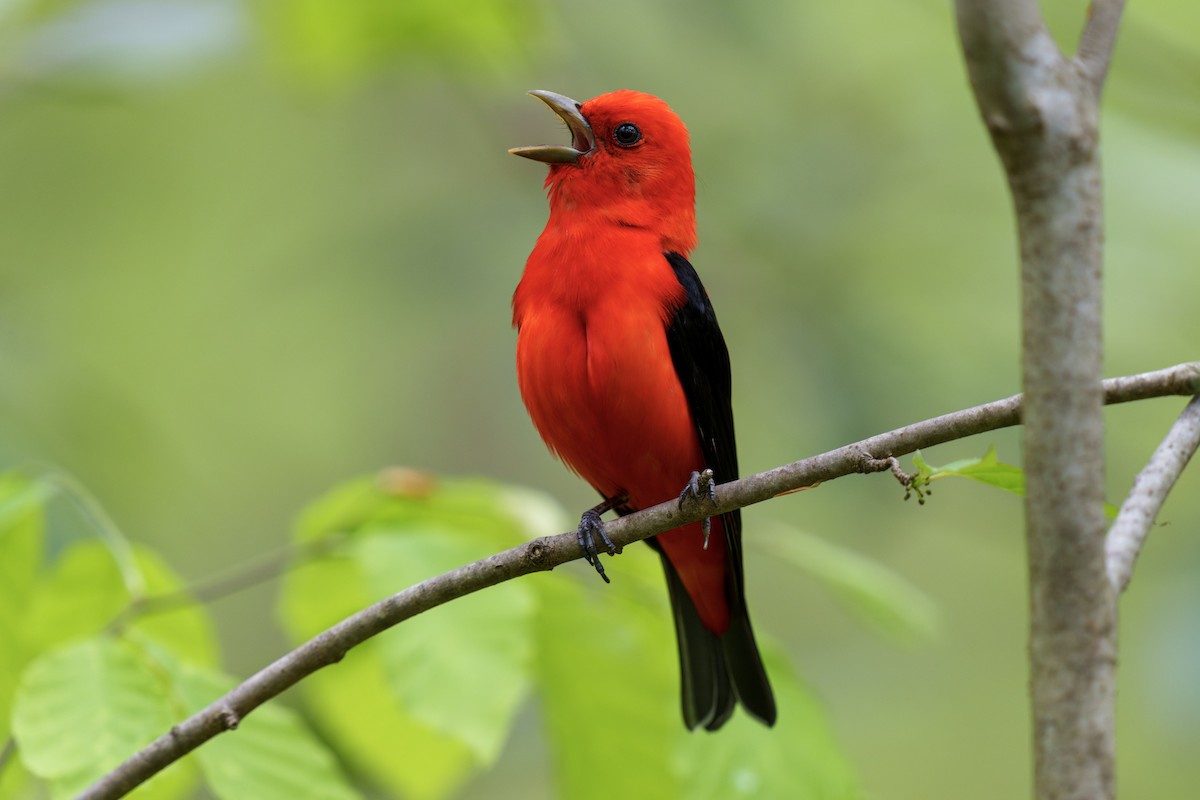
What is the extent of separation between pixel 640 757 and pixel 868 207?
10.5ft

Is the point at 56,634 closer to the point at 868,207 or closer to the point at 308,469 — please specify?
the point at 868,207

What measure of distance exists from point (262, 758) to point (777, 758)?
1.42m

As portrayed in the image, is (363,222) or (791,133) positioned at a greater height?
(791,133)

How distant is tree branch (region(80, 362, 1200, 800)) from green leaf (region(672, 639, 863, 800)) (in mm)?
854

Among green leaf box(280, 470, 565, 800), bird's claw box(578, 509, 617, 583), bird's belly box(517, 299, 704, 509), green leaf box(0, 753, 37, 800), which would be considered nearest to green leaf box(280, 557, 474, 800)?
green leaf box(280, 470, 565, 800)

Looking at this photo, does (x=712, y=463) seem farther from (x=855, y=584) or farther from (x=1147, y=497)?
(x=1147, y=497)

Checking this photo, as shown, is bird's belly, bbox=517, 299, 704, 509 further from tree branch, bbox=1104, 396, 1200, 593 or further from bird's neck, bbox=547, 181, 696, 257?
tree branch, bbox=1104, 396, 1200, 593

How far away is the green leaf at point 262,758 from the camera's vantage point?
110 inches

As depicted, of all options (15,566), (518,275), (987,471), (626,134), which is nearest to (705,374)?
(626,134)

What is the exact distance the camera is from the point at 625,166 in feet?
15.6

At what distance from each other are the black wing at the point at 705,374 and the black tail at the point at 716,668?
338mm

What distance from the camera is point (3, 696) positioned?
332 centimetres

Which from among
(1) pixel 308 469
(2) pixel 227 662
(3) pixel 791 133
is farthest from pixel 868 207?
(2) pixel 227 662

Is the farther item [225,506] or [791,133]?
[225,506]
